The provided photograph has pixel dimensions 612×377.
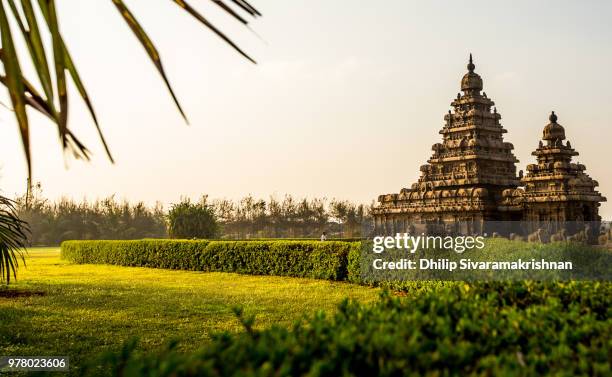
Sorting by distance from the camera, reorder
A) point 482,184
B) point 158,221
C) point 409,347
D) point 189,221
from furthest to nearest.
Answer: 1. point 158,221
2. point 482,184
3. point 189,221
4. point 409,347

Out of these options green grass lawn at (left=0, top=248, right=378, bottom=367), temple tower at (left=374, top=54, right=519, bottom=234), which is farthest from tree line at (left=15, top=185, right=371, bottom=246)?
green grass lawn at (left=0, top=248, right=378, bottom=367)

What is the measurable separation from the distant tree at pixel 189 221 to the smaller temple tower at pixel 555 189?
23.0 meters

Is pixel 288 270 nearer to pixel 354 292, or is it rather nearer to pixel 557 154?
pixel 354 292

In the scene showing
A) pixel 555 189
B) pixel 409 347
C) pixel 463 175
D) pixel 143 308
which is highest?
pixel 463 175

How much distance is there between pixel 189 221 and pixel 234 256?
1673 centimetres

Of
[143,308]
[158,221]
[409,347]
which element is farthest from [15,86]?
[158,221]

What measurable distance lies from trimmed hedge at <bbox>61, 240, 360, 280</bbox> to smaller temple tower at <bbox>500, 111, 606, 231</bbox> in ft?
86.8

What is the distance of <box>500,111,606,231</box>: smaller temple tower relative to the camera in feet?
145

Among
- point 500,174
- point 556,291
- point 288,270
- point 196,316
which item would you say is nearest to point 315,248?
point 288,270

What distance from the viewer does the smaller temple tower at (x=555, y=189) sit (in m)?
44.1

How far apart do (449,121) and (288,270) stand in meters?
37.8

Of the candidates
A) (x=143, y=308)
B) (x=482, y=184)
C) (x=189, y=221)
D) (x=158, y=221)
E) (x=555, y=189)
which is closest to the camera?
(x=143, y=308)

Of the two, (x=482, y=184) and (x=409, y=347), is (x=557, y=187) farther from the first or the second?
(x=409, y=347)

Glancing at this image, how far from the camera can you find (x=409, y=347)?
2562 mm
